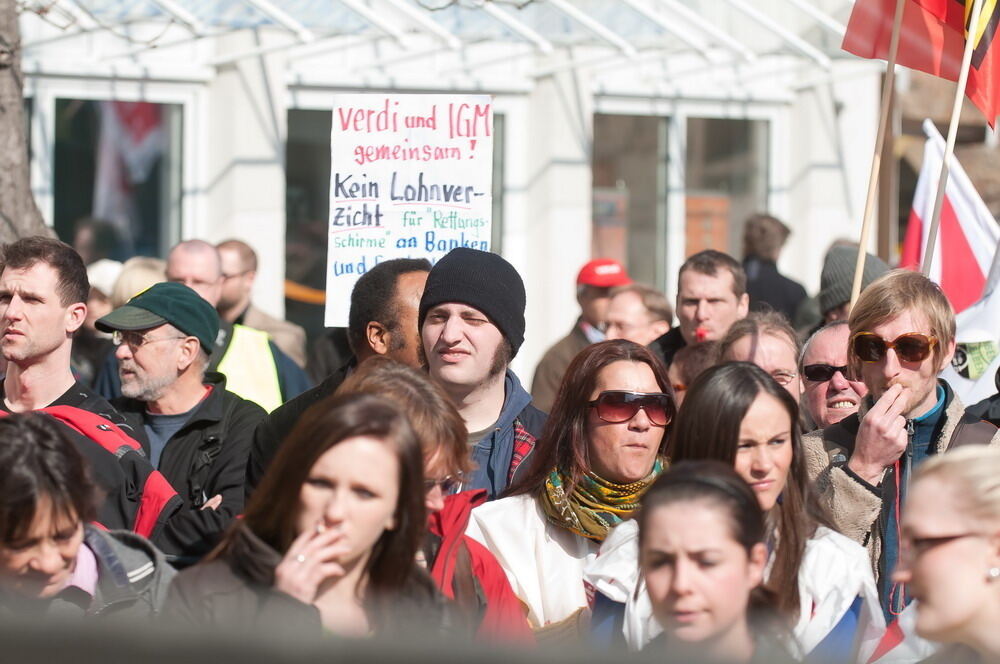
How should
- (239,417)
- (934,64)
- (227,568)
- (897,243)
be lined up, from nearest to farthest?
(227,568) → (239,417) → (934,64) → (897,243)

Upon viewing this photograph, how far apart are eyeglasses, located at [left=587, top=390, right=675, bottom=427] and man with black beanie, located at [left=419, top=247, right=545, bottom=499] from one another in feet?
1.47

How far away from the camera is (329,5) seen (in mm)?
9922

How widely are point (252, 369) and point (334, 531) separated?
→ 3.58m

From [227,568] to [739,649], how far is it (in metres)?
0.93

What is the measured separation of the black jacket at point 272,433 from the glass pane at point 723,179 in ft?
24.0

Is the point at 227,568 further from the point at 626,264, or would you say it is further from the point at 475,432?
the point at 626,264

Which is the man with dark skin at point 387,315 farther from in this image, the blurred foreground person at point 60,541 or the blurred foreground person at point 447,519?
the blurred foreground person at point 60,541

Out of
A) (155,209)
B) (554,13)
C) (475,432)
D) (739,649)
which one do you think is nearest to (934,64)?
(475,432)

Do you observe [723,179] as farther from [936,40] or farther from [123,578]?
[123,578]

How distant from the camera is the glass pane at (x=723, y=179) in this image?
11.2 meters

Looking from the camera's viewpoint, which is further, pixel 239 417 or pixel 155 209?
pixel 155 209

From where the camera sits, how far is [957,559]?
2.42 meters

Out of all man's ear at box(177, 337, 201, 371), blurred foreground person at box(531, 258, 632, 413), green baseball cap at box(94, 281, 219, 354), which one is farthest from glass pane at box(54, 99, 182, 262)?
man's ear at box(177, 337, 201, 371)

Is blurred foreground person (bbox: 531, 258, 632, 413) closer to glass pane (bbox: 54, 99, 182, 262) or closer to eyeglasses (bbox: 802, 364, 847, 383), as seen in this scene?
eyeglasses (bbox: 802, 364, 847, 383)
